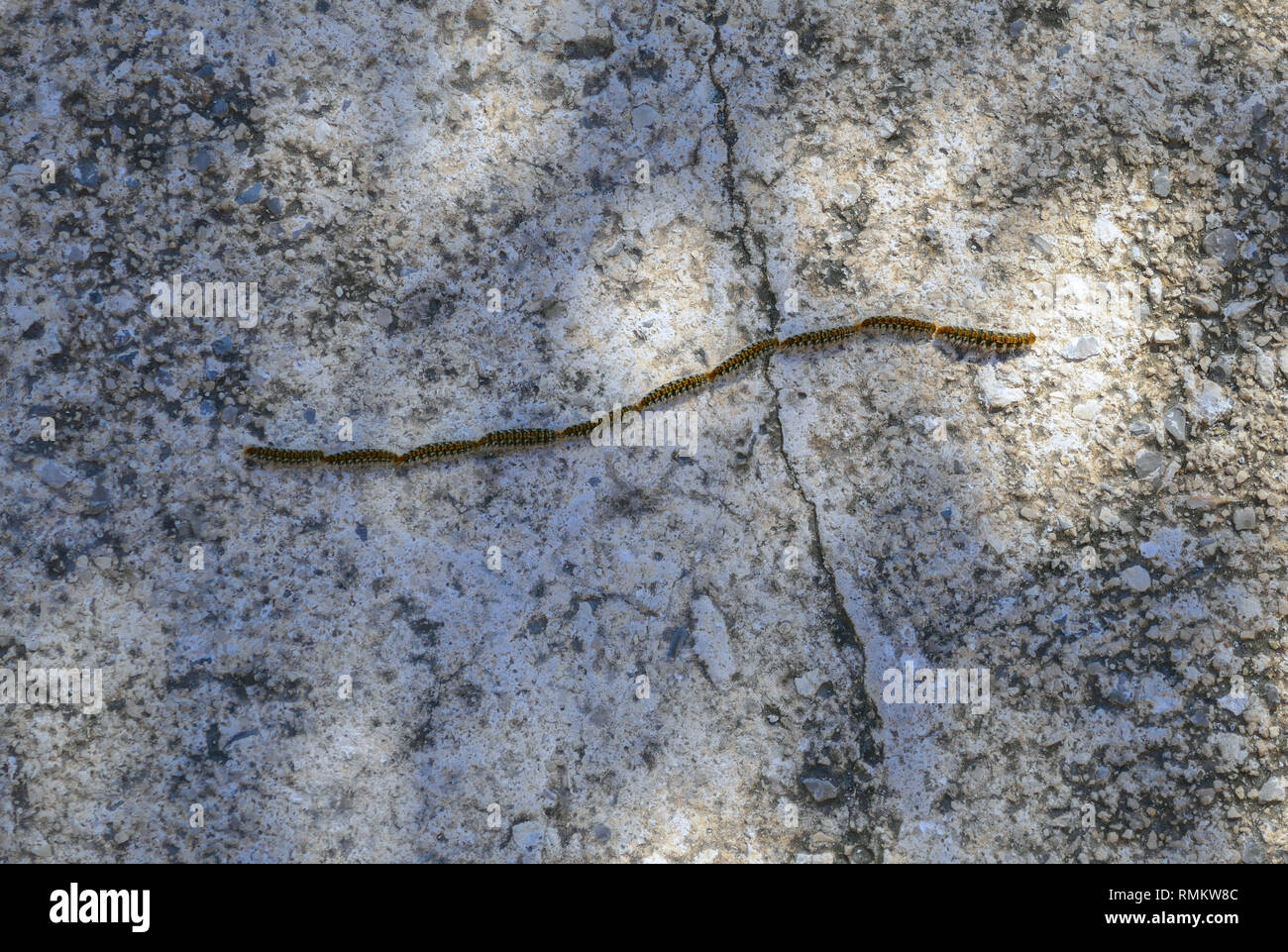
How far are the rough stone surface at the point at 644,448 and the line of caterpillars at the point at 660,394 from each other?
54mm

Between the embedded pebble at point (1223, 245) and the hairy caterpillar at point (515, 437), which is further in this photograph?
the embedded pebble at point (1223, 245)

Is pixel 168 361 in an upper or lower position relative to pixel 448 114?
lower

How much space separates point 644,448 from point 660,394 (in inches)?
7.8

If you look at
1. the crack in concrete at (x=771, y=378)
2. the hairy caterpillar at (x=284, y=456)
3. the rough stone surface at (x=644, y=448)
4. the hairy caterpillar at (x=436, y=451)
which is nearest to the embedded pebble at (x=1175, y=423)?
the rough stone surface at (x=644, y=448)

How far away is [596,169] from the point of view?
363cm

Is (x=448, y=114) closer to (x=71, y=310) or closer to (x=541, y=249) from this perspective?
(x=541, y=249)

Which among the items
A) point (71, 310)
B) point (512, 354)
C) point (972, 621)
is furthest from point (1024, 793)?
point (71, 310)

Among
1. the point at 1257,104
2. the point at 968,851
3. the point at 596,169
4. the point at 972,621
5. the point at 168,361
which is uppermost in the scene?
the point at 1257,104

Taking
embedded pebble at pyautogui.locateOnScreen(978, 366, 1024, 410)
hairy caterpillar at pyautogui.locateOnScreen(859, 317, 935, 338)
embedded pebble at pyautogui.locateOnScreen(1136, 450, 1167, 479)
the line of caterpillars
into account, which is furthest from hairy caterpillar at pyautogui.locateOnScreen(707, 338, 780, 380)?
embedded pebble at pyautogui.locateOnScreen(1136, 450, 1167, 479)

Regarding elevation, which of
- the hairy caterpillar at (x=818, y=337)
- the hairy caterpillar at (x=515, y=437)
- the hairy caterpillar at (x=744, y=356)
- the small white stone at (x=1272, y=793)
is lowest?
the small white stone at (x=1272, y=793)

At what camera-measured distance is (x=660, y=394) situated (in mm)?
3480

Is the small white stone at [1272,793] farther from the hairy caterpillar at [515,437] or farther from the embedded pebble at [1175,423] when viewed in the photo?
the hairy caterpillar at [515,437]

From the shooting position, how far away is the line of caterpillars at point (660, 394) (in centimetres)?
335

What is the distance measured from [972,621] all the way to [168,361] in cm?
293
